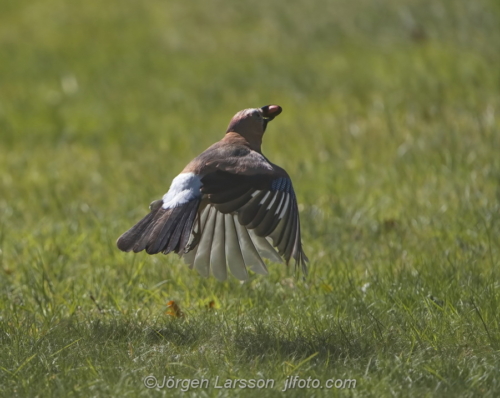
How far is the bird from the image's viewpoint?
3.78 meters

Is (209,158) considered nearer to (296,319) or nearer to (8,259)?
(296,319)

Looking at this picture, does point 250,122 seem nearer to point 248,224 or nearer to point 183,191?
point 183,191

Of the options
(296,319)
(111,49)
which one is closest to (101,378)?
(296,319)

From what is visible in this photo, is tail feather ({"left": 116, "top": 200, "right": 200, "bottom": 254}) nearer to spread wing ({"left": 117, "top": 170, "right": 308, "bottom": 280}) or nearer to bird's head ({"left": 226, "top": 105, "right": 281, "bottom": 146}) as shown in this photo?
spread wing ({"left": 117, "top": 170, "right": 308, "bottom": 280})

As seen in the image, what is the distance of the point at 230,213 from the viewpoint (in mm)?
3887

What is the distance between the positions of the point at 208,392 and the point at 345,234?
8.51 feet

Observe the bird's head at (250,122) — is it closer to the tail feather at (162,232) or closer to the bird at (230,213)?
the bird at (230,213)

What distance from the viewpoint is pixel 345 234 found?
18.0 ft

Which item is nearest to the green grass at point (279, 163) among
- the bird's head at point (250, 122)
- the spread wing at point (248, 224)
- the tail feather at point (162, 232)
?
the spread wing at point (248, 224)

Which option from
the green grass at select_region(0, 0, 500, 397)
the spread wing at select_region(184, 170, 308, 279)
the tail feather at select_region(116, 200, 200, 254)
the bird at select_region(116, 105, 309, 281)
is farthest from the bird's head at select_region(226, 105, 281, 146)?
the green grass at select_region(0, 0, 500, 397)

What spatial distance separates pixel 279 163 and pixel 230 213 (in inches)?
138

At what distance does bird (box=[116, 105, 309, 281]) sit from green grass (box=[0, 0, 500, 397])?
273 millimetres

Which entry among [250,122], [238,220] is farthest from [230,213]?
[250,122]

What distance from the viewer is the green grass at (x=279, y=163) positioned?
11.3 ft
